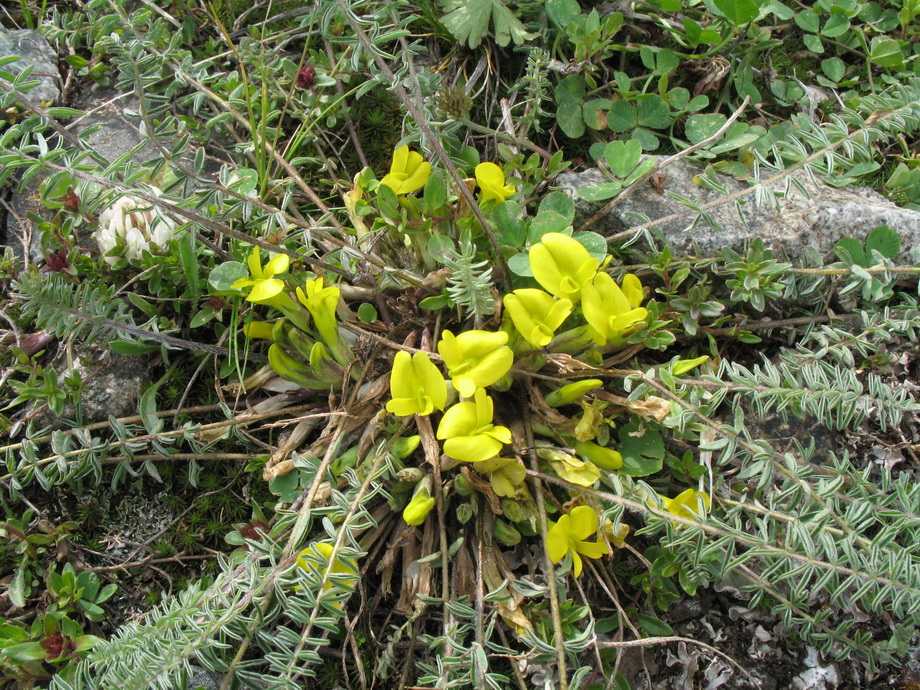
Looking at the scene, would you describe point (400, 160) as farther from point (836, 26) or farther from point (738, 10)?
point (836, 26)

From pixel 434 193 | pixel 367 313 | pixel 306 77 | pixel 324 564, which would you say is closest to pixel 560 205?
pixel 434 193

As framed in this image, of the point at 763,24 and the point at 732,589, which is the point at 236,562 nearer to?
the point at 732,589

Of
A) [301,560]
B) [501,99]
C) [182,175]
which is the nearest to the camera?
[301,560]

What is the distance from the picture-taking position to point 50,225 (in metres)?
2.82

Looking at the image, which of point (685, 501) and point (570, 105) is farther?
point (570, 105)

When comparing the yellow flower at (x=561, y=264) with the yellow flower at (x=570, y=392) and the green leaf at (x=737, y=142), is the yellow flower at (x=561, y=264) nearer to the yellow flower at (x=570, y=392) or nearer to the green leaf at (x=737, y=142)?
the yellow flower at (x=570, y=392)

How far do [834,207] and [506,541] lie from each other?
1.95 m

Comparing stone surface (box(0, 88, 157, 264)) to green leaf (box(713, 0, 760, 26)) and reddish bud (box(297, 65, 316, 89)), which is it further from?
green leaf (box(713, 0, 760, 26))

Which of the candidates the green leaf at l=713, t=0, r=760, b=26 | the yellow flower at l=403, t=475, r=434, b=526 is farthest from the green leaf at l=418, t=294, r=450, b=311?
the green leaf at l=713, t=0, r=760, b=26

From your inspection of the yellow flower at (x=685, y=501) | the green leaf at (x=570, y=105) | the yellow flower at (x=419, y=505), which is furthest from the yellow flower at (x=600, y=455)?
the green leaf at (x=570, y=105)

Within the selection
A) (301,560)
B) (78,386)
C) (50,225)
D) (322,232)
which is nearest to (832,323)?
(322,232)

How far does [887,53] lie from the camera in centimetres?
330

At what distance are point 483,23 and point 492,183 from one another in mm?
1016

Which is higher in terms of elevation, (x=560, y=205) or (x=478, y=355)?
(x=560, y=205)
